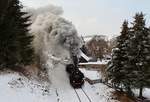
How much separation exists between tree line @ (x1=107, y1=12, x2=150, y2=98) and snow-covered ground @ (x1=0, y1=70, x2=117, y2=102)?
2837 mm

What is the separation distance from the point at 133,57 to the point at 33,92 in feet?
42.5

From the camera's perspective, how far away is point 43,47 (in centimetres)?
4578

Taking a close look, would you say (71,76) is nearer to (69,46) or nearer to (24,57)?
(69,46)

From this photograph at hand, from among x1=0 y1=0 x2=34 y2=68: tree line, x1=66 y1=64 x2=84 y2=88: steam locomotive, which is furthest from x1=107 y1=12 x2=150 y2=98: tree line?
x1=0 y1=0 x2=34 y2=68: tree line

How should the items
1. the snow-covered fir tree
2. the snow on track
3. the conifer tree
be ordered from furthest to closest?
1. the conifer tree
2. the snow-covered fir tree
3. the snow on track

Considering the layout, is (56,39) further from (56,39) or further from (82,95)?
(82,95)

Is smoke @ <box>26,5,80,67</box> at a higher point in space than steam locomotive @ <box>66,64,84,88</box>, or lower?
higher

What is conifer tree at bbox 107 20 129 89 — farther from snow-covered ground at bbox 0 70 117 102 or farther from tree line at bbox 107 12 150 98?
snow-covered ground at bbox 0 70 117 102

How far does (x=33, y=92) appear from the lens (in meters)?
24.5

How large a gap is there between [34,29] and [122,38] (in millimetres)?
20121

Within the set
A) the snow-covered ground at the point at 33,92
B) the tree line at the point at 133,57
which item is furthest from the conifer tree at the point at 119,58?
the snow-covered ground at the point at 33,92

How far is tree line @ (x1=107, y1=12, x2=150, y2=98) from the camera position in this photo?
3127cm

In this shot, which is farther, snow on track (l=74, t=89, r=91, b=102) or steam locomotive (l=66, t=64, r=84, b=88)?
steam locomotive (l=66, t=64, r=84, b=88)

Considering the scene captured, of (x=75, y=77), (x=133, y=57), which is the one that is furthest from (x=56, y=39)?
(x=133, y=57)
